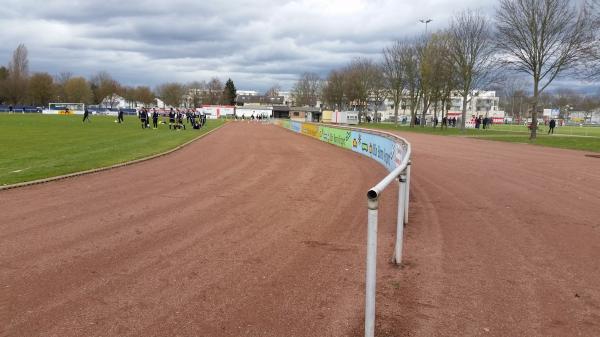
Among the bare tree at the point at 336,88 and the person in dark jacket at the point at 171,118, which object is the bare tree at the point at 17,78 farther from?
the person in dark jacket at the point at 171,118

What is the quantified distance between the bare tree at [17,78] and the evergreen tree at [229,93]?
5342 cm

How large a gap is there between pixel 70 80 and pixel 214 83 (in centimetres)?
4080

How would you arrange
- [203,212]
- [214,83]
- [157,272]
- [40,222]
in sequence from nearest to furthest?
[157,272] → [40,222] → [203,212] → [214,83]

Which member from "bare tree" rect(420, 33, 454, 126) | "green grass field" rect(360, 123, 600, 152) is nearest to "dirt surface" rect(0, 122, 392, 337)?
"green grass field" rect(360, 123, 600, 152)

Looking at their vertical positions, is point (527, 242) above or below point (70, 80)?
below

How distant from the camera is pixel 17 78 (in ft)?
350

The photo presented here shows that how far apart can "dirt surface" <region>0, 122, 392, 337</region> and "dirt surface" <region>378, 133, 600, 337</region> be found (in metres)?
0.59

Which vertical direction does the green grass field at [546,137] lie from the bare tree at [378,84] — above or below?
below

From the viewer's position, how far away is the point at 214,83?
481 feet

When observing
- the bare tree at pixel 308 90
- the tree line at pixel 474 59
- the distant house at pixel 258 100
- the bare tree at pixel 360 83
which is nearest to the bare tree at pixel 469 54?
the tree line at pixel 474 59

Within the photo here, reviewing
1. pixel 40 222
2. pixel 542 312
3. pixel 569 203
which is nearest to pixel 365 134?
pixel 569 203

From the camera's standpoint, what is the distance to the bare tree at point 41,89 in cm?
10850

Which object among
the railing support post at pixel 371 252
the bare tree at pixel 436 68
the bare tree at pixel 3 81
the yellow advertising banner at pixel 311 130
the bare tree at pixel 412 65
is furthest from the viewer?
the bare tree at pixel 3 81

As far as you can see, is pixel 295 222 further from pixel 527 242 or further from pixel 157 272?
pixel 527 242
